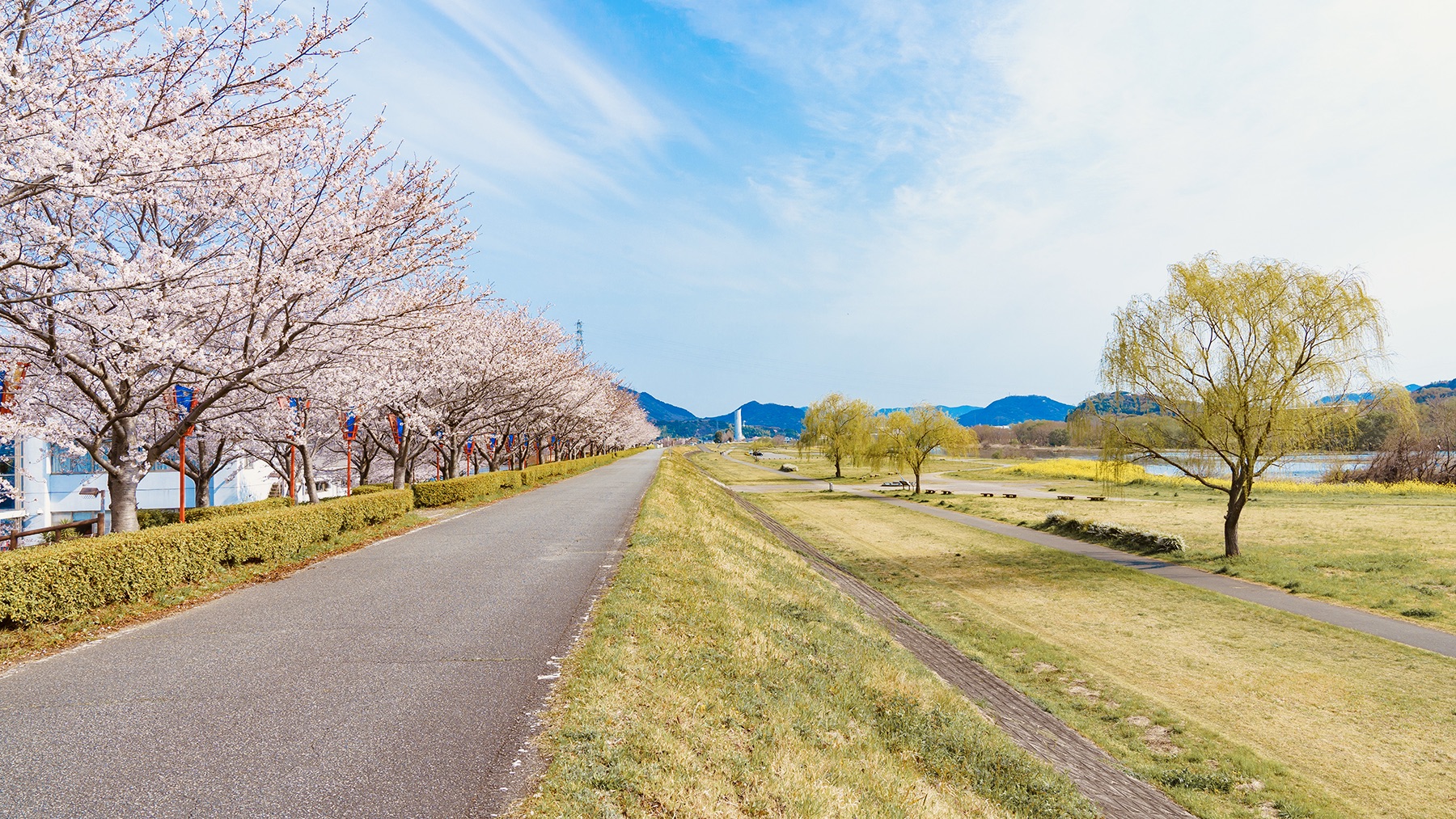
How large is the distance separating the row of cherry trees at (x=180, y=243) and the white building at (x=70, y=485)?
68.1 ft

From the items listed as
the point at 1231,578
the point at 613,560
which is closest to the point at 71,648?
the point at 613,560

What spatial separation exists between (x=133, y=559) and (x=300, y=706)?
16.3ft

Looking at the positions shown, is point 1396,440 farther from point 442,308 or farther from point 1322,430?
point 442,308

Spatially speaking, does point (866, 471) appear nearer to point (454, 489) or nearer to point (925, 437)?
point (925, 437)

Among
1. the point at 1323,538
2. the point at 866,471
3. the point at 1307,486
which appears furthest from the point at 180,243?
the point at 866,471

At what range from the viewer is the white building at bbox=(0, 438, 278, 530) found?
27.8 m

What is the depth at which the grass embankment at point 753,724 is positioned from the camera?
4.34m

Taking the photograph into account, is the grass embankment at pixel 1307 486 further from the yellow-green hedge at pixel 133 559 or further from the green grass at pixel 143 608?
the yellow-green hedge at pixel 133 559

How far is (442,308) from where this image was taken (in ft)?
39.4

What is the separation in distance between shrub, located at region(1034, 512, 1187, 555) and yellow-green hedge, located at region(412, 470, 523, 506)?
22524 millimetres

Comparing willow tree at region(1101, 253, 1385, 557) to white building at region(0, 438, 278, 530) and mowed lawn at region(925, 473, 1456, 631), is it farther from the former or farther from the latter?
white building at region(0, 438, 278, 530)

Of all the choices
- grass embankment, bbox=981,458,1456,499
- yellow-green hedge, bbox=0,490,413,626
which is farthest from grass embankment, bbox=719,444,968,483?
yellow-green hedge, bbox=0,490,413,626

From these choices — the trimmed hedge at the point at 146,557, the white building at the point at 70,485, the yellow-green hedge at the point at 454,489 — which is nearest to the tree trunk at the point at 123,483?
the trimmed hedge at the point at 146,557

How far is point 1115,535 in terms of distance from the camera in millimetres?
22828
